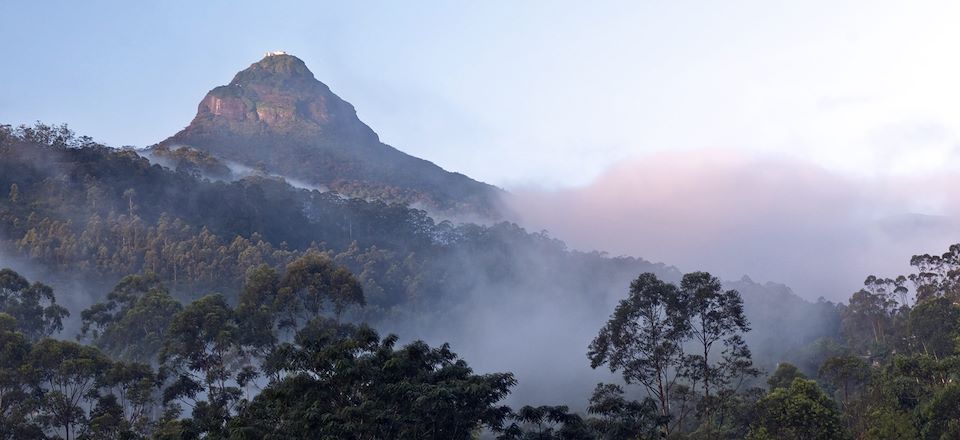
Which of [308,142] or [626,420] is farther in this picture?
[308,142]

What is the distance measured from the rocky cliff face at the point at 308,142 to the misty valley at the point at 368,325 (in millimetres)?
955

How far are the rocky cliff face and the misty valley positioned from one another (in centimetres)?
96

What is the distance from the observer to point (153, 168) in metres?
81.9

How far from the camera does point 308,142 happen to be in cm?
15075

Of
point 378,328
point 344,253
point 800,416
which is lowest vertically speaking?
point 800,416

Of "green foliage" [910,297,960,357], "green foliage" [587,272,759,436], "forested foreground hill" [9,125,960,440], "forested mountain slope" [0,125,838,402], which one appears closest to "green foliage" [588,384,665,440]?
"forested foreground hill" [9,125,960,440]

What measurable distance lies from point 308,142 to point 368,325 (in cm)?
10405

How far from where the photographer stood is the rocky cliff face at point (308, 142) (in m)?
140

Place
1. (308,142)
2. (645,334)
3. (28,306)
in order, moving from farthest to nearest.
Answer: (308,142), (28,306), (645,334)

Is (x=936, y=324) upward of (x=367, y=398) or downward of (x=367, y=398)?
upward

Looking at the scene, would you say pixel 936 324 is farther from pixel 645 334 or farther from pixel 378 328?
pixel 378 328

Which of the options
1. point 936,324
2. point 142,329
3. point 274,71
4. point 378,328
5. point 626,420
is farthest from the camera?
point 274,71

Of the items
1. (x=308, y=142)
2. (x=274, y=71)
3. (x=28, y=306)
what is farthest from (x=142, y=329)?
(x=274, y=71)

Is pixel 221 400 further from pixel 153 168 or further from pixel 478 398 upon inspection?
pixel 153 168
